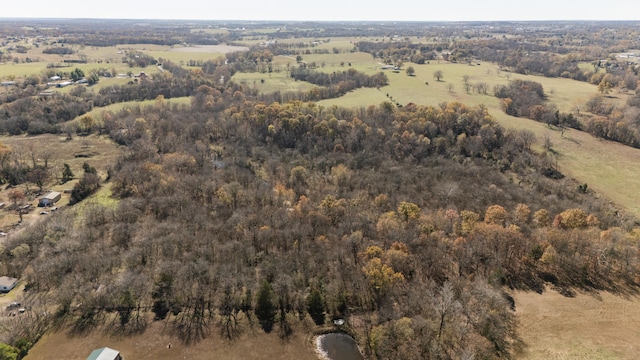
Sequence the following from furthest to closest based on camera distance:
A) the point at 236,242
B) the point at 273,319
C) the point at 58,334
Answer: the point at 236,242, the point at 273,319, the point at 58,334

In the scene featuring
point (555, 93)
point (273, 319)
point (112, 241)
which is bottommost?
point (273, 319)

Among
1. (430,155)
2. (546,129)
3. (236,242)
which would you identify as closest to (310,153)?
(430,155)

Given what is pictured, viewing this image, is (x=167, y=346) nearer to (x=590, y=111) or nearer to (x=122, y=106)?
(x=122, y=106)

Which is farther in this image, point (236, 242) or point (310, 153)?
point (310, 153)

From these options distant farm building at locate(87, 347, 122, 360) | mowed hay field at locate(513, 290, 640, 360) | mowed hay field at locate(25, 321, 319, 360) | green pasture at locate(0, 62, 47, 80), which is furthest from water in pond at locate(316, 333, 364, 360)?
green pasture at locate(0, 62, 47, 80)

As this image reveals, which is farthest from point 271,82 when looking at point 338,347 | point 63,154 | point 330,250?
point 338,347

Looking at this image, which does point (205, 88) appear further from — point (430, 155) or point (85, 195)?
point (430, 155)

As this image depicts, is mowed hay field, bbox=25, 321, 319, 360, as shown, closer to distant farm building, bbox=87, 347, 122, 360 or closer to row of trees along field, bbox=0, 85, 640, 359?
row of trees along field, bbox=0, 85, 640, 359

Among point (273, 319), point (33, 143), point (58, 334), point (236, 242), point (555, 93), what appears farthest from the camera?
point (555, 93)
